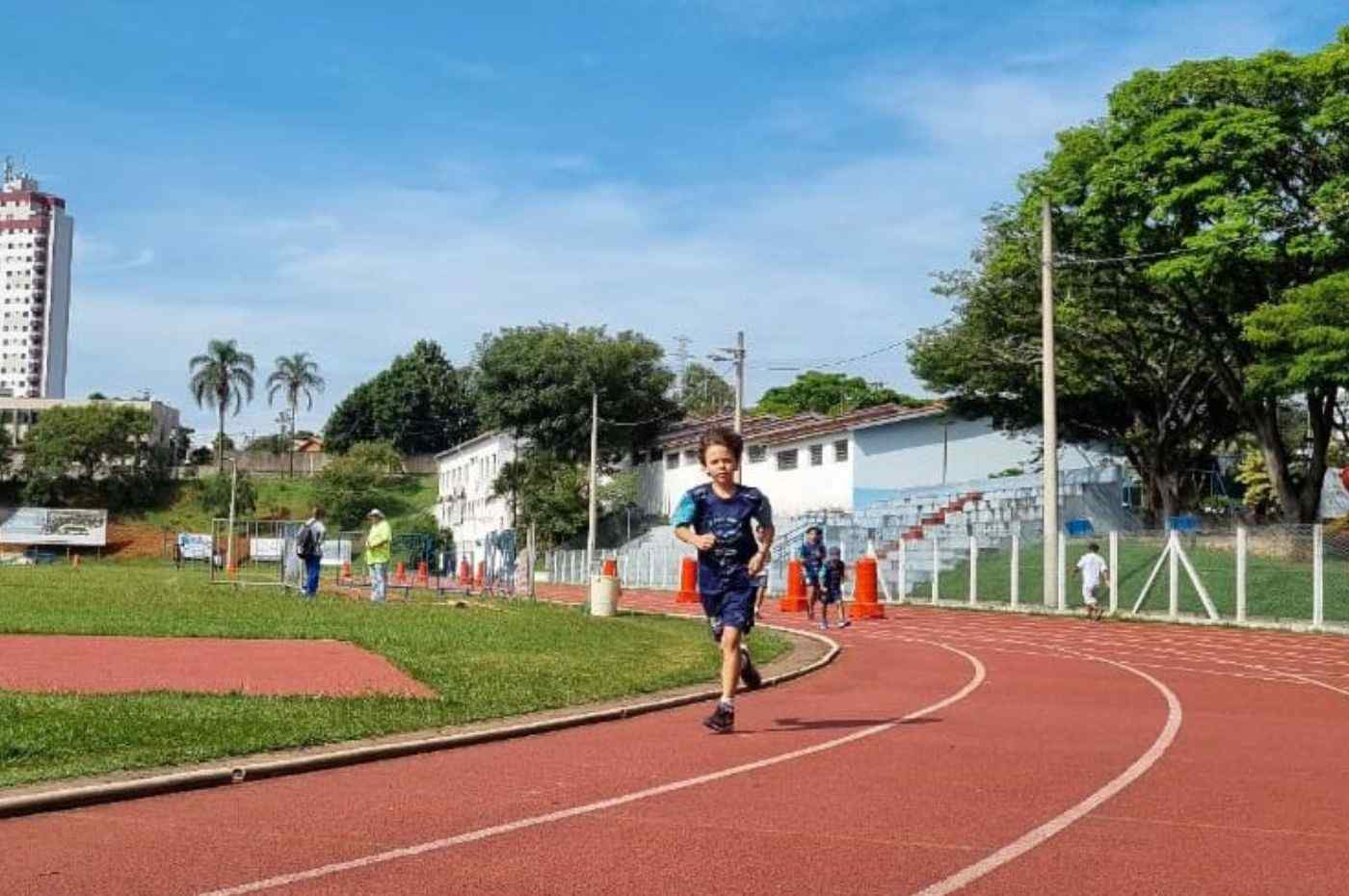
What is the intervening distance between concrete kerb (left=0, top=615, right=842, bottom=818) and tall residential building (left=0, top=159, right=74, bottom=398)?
6366 inches

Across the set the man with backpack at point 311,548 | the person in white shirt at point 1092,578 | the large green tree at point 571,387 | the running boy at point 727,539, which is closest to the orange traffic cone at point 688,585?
the person in white shirt at point 1092,578

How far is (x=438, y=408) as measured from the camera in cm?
12106

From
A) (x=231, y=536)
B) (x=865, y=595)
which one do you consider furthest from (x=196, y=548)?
(x=865, y=595)

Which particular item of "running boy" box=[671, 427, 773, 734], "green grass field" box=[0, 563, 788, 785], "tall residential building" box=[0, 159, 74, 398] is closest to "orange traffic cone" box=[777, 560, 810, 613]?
"green grass field" box=[0, 563, 788, 785]

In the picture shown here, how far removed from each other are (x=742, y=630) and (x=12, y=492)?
314 feet

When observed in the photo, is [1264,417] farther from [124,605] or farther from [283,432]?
[283,432]

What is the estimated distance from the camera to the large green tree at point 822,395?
9225cm

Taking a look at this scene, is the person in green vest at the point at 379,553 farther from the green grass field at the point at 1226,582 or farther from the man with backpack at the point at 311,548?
the green grass field at the point at 1226,582

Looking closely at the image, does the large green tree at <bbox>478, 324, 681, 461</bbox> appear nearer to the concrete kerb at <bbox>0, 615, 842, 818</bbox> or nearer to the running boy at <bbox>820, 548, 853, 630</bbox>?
the running boy at <bbox>820, 548, 853, 630</bbox>

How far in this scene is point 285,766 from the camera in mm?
7801

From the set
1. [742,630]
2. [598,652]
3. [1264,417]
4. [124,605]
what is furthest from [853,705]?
[1264,417]

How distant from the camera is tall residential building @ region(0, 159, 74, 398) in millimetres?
157500

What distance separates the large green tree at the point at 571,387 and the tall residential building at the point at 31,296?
4186 inches

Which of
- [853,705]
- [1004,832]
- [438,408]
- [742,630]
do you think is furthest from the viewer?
[438,408]
